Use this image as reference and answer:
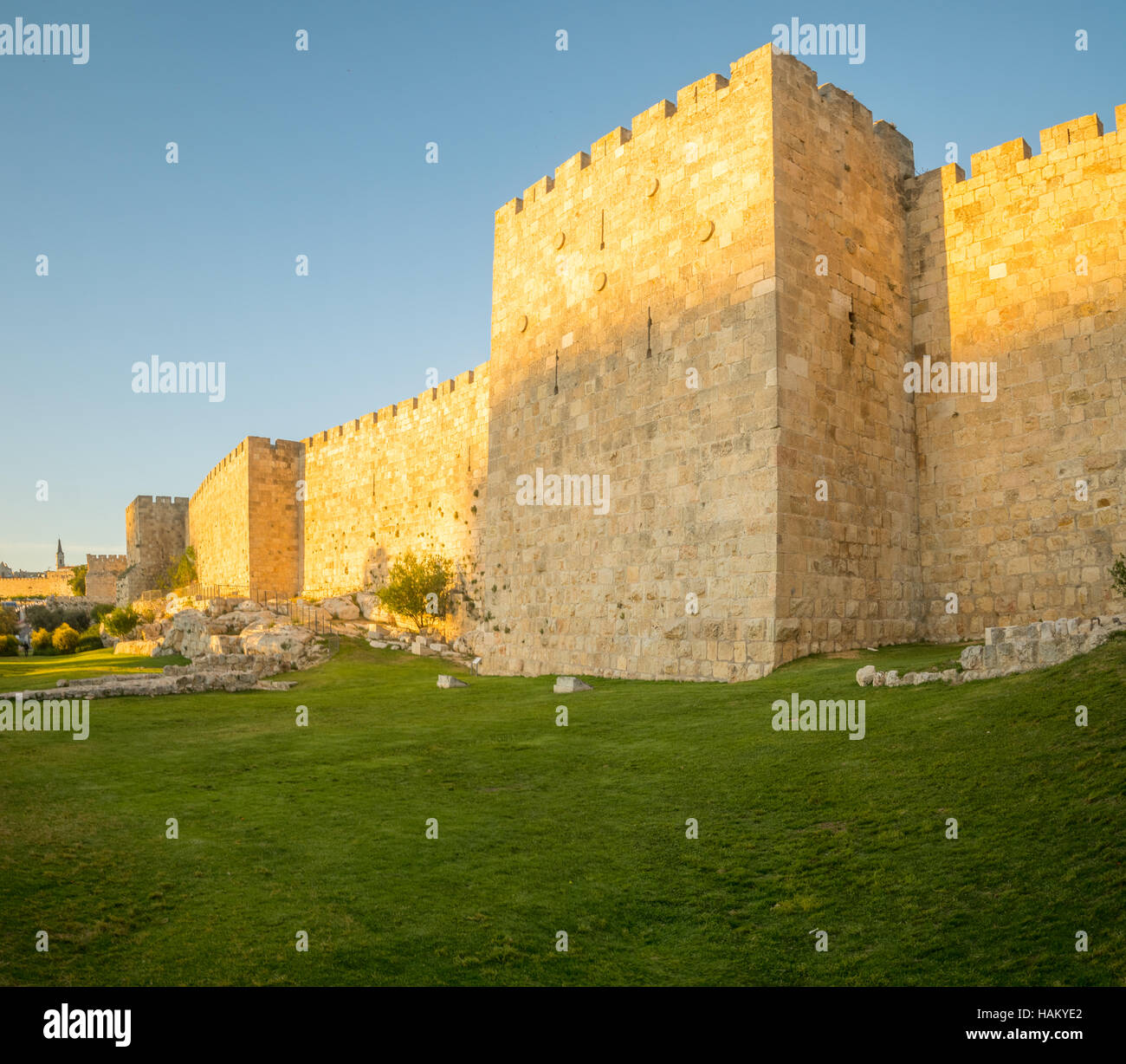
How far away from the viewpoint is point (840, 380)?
496 inches

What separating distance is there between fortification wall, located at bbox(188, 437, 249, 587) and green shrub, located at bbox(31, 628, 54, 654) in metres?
6.76

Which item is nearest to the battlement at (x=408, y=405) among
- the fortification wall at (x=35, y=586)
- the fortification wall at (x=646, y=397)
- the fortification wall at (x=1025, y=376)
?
the fortification wall at (x=646, y=397)

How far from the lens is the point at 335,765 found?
8484 mm

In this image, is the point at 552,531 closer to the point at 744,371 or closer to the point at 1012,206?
the point at 744,371

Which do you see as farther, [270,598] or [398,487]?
[270,598]

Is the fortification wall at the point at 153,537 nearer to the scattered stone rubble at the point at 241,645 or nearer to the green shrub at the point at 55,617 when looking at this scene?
the green shrub at the point at 55,617

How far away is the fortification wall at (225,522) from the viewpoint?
109ft

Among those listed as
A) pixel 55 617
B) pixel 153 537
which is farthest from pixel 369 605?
pixel 153 537

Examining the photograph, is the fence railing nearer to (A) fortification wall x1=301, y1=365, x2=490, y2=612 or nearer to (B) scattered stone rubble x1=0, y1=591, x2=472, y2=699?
(B) scattered stone rubble x1=0, y1=591, x2=472, y2=699

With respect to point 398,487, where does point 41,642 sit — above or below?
below

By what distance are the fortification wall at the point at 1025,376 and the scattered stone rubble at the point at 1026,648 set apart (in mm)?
4658

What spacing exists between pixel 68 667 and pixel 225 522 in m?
17.3

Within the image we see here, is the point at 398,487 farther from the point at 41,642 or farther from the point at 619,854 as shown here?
the point at 619,854

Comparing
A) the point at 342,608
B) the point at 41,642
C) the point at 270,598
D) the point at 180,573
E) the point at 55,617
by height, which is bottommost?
the point at 41,642
